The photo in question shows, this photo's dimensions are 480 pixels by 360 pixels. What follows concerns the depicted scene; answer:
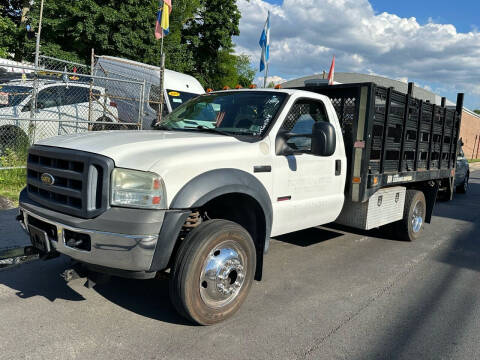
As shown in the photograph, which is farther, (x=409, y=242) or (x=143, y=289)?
(x=409, y=242)

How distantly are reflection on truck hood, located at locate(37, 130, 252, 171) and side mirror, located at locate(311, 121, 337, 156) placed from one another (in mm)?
650

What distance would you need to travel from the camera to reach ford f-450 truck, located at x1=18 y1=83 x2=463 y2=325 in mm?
2875

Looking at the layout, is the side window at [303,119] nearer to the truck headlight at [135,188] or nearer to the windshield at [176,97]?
the truck headlight at [135,188]

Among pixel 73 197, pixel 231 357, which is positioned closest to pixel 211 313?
pixel 231 357

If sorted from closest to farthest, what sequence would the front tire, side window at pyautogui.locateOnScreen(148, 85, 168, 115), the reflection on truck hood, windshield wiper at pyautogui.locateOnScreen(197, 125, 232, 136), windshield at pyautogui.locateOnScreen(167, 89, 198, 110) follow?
the reflection on truck hood < the front tire < windshield wiper at pyautogui.locateOnScreen(197, 125, 232, 136) < windshield at pyautogui.locateOnScreen(167, 89, 198, 110) < side window at pyautogui.locateOnScreen(148, 85, 168, 115)

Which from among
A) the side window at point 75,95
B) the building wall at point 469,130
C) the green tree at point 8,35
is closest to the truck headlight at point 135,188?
the side window at point 75,95

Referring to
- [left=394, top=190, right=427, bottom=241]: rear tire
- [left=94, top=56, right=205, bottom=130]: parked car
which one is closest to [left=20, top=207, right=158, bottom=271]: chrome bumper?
[left=394, top=190, right=427, bottom=241]: rear tire

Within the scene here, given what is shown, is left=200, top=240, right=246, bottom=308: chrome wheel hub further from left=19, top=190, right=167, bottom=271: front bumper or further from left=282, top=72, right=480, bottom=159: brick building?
left=282, top=72, right=480, bottom=159: brick building

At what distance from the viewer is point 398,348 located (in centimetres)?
318

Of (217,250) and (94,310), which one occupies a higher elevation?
(217,250)

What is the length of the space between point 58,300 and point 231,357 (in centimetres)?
176

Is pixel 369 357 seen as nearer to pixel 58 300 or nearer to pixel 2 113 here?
pixel 58 300

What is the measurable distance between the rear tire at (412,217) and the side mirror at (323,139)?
3.11 metres

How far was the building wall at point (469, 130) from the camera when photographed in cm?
4073
